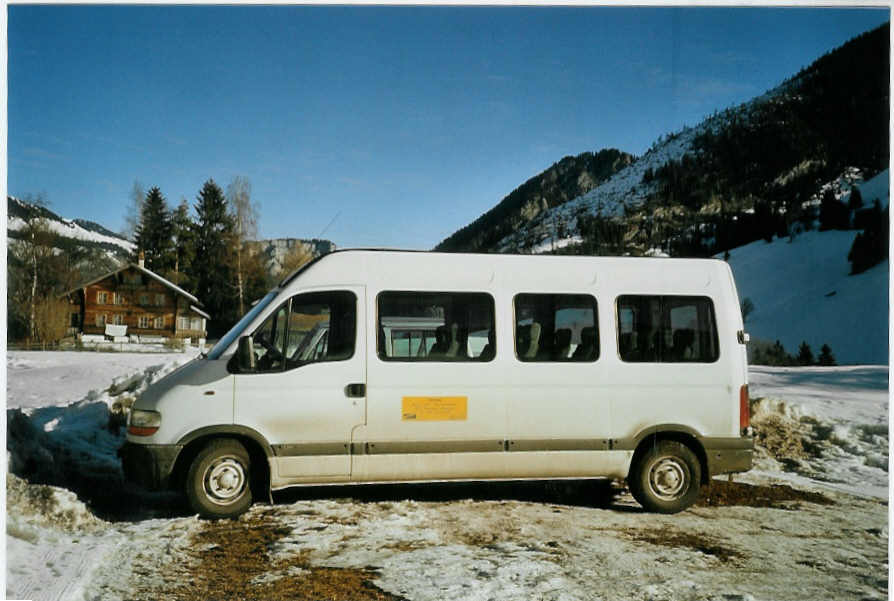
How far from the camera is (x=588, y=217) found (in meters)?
6.58

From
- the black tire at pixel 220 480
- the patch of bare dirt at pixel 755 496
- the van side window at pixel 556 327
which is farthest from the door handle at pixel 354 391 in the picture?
the patch of bare dirt at pixel 755 496

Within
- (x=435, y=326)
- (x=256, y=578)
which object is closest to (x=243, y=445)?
(x=256, y=578)

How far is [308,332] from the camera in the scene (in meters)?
4.93

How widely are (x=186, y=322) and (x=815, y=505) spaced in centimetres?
625

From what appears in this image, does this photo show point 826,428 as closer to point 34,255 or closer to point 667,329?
point 667,329

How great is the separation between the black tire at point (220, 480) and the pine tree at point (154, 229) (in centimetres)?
242

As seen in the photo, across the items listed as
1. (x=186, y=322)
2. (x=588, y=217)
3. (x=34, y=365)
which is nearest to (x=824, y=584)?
(x=588, y=217)

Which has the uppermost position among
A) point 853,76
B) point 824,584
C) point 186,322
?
point 853,76

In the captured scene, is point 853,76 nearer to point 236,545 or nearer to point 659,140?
point 659,140

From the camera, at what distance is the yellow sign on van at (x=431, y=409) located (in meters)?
4.81

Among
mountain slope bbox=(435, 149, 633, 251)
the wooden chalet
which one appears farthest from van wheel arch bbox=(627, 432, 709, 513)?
the wooden chalet

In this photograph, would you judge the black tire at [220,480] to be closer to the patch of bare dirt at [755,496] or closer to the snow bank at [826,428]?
the patch of bare dirt at [755,496]

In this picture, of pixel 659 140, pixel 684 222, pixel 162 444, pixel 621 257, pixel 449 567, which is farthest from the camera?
pixel 684 222

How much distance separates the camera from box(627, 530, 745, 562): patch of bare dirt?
14.5 ft
